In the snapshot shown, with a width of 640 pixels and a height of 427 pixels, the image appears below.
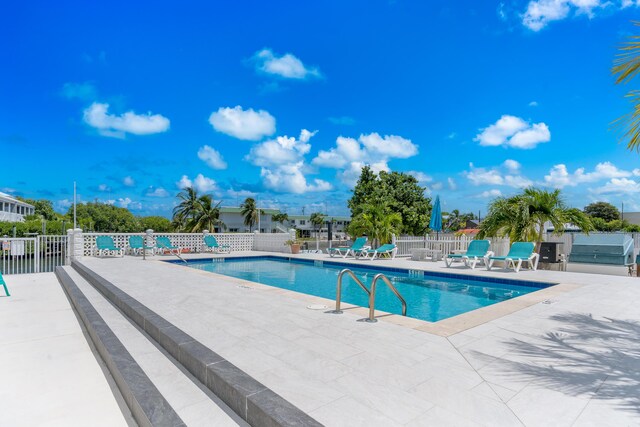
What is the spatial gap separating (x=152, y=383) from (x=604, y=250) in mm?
11987

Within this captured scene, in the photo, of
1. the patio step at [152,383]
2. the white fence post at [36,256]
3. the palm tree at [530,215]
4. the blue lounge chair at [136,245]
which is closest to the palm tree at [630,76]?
the patio step at [152,383]

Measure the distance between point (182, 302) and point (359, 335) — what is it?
315 centimetres

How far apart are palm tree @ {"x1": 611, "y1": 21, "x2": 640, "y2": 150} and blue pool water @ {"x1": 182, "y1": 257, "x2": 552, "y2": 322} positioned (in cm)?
378

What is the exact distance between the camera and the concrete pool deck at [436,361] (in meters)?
2.34

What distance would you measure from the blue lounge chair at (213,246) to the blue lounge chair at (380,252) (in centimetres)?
729

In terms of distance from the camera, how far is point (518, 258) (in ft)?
33.5

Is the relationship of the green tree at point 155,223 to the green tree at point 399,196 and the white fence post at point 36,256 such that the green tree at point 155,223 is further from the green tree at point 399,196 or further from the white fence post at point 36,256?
the white fence post at point 36,256

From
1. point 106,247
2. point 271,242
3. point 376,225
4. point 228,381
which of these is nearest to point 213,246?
point 271,242

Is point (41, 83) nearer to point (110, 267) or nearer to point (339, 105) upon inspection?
point (339, 105)

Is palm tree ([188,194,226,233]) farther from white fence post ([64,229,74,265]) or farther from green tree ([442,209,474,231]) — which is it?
green tree ([442,209,474,231])

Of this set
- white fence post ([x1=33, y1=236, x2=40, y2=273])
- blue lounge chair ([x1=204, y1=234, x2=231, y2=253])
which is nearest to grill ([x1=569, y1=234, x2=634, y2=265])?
blue lounge chair ([x1=204, y1=234, x2=231, y2=253])

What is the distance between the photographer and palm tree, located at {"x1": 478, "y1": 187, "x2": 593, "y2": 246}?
11.3 meters

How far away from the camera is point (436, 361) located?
3199mm

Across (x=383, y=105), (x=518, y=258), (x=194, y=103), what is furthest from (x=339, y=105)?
(x=518, y=258)
